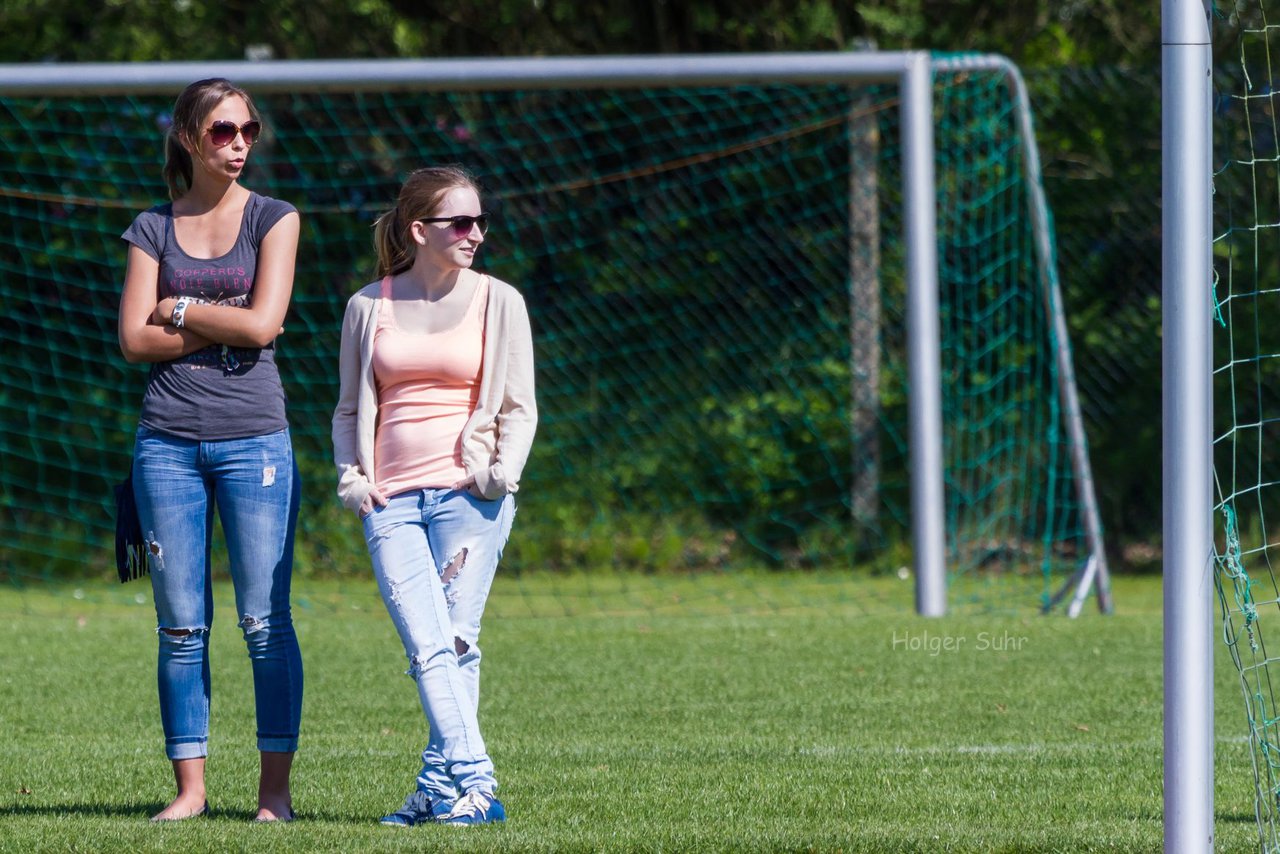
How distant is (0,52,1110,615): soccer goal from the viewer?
37.1ft

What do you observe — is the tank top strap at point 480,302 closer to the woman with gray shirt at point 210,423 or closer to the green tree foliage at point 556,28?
the woman with gray shirt at point 210,423

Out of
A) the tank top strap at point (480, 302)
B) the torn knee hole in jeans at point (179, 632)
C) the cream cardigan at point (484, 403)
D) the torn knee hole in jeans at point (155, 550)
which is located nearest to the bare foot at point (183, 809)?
the torn knee hole in jeans at point (179, 632)

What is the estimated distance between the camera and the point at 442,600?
12.8 feet

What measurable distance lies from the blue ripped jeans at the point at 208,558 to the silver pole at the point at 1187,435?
2027 mm

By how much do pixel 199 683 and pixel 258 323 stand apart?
0.90 metres

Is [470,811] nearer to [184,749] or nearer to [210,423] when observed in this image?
[184,749]

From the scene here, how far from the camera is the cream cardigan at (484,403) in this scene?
3.88 m

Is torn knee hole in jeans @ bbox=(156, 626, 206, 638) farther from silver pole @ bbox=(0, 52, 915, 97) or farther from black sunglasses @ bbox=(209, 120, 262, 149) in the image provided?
silver pole @ bbox=(0, 52, 915, 97)

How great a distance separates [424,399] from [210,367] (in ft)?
1.72

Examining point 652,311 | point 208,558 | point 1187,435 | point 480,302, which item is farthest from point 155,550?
point 652,311

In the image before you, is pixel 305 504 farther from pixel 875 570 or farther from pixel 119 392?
pixel 875 570

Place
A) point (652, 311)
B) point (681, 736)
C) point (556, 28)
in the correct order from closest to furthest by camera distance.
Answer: point (681, 736) → point (652, 311) → point (556, 28)

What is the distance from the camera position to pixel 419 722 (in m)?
5.69

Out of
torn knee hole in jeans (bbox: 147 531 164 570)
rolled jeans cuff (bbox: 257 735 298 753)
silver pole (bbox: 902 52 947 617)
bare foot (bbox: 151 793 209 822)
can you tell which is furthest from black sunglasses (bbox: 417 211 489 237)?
silver pole (bbox: 902 52 947 617)
